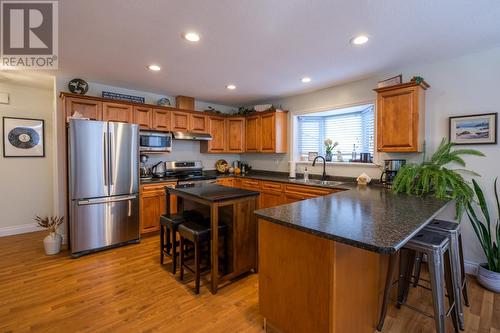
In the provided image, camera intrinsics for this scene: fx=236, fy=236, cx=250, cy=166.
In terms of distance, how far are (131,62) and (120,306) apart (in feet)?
8.76

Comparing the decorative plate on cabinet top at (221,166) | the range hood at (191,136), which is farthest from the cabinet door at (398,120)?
the decorative plate on cabinet top at (221,166)

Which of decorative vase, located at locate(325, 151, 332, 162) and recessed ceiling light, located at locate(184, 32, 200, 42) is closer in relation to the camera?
recessed ceiling light, located at locate(184, 32, 200, 42)

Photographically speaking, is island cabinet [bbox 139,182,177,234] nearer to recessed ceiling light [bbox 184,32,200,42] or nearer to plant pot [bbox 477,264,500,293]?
recessed ceiling light [bbox 184,32,200,42]

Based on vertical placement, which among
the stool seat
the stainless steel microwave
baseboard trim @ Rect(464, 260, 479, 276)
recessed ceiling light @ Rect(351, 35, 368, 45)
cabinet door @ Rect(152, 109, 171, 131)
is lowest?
baseboard trim @ Rect(464, 260, 479, 276)

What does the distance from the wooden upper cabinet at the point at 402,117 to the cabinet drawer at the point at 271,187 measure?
169cm

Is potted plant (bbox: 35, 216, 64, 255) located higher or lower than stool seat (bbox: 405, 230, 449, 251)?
lower

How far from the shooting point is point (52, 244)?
10.4 feet

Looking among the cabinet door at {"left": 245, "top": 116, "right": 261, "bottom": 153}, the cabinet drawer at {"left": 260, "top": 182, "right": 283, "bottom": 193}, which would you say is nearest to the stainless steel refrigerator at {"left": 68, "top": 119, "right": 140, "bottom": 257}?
the cabinet drawer at {"left": 260, "top": 182, "right": 283, "bottom": 193}

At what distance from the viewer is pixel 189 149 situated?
16.3ft

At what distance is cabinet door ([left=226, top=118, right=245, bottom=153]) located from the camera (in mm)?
5197

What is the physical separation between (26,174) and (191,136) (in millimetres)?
2835

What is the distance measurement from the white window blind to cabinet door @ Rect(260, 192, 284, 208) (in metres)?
1.10

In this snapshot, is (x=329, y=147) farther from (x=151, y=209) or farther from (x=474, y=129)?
(x=151, y=209)

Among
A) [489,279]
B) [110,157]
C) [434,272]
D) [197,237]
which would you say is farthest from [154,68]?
[489,279]
